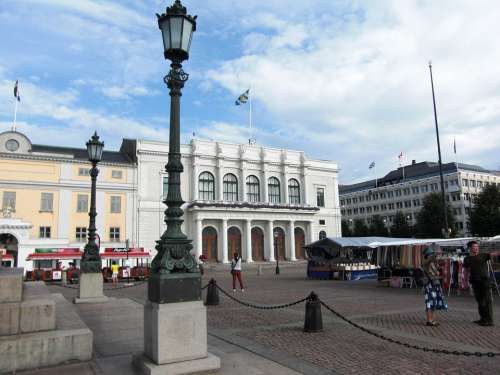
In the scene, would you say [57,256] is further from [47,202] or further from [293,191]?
[293,191]

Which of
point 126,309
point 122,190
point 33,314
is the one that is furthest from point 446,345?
point 122,190

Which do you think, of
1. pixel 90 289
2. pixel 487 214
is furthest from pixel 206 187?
pixel 90 289

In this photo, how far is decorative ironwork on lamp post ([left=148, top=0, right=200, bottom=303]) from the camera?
20.0ft

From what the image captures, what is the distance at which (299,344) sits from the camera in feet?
26.8

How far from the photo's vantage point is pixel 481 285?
32.9 feet

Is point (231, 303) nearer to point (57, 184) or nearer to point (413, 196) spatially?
point (57, 184)

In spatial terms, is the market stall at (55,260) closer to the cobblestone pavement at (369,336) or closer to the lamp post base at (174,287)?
the cobblestone pavement at (369,336)

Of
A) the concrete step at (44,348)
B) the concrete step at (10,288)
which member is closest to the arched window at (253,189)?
the concrete step at (44,348)

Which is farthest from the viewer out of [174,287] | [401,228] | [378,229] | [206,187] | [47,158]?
[378,229]

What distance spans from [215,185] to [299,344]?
1930 inches

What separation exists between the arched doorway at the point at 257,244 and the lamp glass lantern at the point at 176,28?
2038 inches

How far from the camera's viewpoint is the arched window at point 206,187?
56062 mm

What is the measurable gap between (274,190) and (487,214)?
27718 mm

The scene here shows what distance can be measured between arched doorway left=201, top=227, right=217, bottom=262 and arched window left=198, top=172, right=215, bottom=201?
14.9ft
